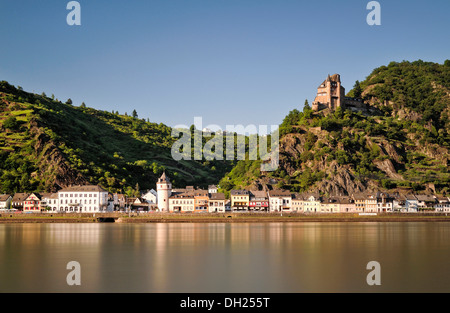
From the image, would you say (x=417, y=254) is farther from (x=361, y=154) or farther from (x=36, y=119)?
(x=36, y=119)

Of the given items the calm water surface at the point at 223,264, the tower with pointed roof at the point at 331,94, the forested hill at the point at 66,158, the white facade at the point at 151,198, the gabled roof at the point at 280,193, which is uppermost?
the tower with pointed roof at the point at 331,94

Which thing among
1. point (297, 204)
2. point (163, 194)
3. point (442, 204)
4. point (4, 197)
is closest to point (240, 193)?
point (297, 204)

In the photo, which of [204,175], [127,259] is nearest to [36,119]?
[204,175]

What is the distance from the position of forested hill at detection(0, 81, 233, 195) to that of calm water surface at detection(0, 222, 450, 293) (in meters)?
57.8

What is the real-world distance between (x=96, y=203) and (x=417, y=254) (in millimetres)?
69157

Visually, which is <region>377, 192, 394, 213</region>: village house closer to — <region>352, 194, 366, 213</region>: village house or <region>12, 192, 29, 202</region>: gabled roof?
<region>352, 194, 366, 213</region>: village house

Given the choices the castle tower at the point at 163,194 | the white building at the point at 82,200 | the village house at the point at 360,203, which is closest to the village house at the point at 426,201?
the village house at the point at 360,203

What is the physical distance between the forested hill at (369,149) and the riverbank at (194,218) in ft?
52.8

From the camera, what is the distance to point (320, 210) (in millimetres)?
97438

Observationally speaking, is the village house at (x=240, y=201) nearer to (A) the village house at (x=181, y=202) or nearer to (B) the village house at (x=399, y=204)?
(A) the village house at (x=181, y=202)

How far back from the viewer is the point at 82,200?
312 ft

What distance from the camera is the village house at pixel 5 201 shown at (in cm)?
9359

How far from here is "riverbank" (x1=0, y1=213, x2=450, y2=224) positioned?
275 ft

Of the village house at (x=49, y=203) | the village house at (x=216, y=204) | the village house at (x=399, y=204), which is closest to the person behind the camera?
the village house at (x=49, y=203)
